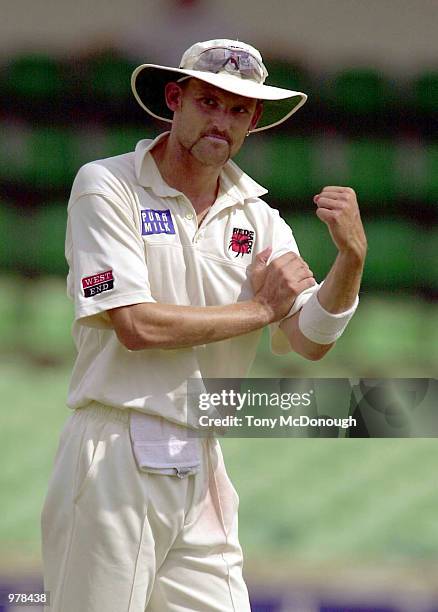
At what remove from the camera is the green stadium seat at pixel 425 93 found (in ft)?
13.2

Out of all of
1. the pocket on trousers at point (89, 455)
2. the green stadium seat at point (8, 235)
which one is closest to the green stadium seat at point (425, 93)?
the green stadium seat at point (8, 235)

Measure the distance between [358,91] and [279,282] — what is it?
1.60m

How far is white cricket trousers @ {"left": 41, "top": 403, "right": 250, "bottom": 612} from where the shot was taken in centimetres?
243

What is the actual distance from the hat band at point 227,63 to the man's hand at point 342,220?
34cm

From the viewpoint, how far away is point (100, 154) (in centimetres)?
400

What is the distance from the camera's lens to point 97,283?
8.13 feet

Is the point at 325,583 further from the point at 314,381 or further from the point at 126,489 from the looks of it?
the point at 126,489

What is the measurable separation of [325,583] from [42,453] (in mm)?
1000

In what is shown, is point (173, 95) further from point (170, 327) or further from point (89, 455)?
point (89, 455)

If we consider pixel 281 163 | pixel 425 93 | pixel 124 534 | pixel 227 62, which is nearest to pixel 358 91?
pixel 425 93

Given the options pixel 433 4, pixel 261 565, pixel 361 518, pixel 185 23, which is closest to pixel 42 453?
pixel 261 565

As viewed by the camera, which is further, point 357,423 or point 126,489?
point 357,423

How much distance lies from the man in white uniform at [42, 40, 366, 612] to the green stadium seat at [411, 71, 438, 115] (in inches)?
56.9

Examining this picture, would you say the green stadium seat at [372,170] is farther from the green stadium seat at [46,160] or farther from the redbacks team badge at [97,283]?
the redbacks team badge at [97,283]
